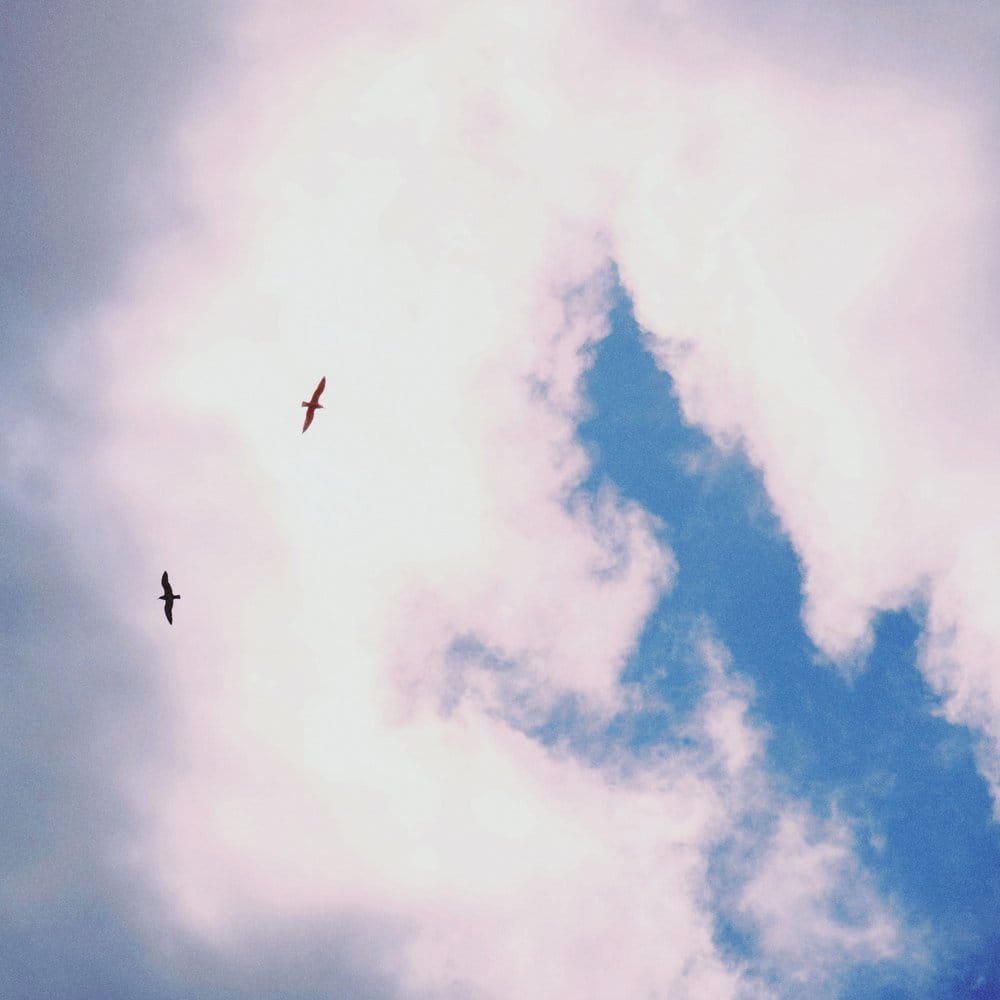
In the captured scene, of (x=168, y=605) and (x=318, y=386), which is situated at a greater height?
(x=318, y=386)

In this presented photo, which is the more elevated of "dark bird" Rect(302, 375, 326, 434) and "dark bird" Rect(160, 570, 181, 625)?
"dark bird" Rect(302, 375, 326, 434)

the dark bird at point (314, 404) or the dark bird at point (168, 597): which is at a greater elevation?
the dark bird at point (314, 404)

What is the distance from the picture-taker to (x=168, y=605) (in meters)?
108

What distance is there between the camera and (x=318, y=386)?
354 ft

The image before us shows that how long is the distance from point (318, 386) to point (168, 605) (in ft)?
106
